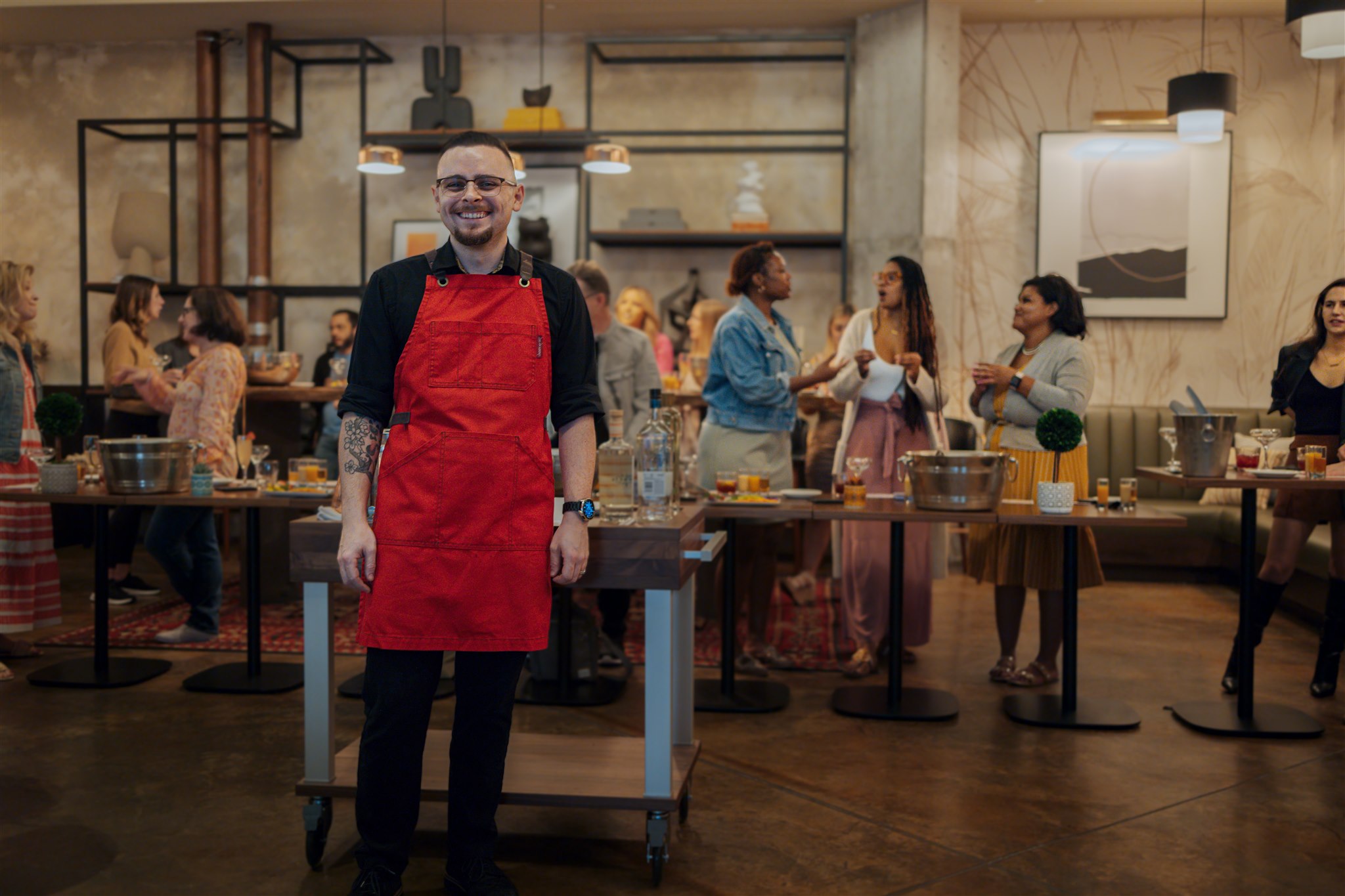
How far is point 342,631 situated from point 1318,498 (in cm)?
398

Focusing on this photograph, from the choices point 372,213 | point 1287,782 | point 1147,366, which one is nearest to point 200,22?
point 372,213

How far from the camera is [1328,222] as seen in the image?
7.47m

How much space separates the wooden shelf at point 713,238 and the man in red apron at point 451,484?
5381mm

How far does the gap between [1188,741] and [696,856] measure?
185 cm

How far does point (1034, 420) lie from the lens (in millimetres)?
4238

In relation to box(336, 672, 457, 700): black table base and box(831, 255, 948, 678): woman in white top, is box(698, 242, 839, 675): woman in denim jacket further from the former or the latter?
box(336, 672, 457, 700): black table base

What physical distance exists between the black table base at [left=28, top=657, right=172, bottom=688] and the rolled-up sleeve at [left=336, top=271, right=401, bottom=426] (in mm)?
2587

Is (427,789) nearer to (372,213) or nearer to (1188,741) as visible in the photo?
(1188,741)

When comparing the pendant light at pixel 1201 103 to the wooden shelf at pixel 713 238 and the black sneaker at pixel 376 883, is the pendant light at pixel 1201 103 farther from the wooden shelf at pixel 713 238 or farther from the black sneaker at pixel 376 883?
the black sneaker at pixel 376 883

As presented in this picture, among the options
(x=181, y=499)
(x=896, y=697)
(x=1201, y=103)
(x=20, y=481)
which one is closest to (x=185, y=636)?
(x=20, y=481)

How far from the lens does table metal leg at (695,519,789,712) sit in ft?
13.3

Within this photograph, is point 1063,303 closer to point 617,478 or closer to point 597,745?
point 617,478

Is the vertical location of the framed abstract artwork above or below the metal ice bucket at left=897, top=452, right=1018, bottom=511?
above

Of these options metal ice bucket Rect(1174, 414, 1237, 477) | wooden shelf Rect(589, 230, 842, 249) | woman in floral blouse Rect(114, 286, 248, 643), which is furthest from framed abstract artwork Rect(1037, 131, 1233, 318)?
woman in floral blouse Rect(114, 286, 248, 643)
